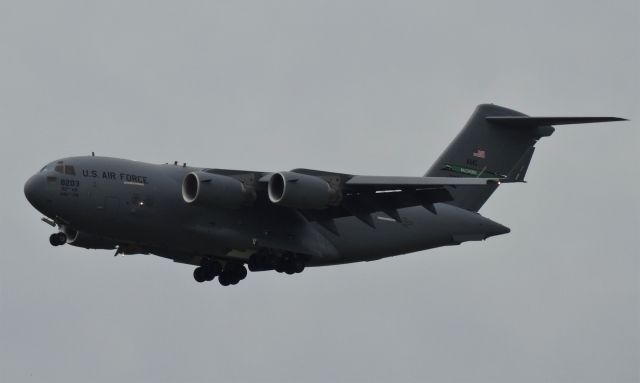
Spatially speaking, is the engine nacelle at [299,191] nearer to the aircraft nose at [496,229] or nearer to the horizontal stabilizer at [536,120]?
the aircraft nose at [496,229]

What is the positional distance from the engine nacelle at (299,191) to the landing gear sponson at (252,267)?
1.42 m

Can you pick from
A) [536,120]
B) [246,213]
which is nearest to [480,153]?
[536,120]

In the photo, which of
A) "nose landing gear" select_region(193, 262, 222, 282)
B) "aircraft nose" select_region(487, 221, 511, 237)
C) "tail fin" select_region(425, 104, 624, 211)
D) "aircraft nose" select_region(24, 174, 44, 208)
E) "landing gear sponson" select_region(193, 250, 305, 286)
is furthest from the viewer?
"tail fin" select_region(425, 104, 624, 211)

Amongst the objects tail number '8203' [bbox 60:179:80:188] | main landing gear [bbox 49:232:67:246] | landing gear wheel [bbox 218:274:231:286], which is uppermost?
tail number '8203' [bbox 60:179:80:188]

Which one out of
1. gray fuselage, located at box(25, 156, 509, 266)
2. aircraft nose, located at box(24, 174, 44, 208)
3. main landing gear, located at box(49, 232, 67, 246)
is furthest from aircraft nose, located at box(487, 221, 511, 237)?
aircraft nose, located at box(24, 174, 44, 208)

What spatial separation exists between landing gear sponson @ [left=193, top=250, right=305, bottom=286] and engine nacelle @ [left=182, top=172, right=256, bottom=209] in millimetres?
1255

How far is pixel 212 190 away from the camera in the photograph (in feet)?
70.0

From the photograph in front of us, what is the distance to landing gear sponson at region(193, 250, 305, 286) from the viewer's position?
22578mm

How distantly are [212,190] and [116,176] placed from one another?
1576 mm

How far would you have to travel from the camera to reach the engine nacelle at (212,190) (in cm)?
2127

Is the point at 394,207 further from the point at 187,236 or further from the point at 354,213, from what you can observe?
the point at 187,236

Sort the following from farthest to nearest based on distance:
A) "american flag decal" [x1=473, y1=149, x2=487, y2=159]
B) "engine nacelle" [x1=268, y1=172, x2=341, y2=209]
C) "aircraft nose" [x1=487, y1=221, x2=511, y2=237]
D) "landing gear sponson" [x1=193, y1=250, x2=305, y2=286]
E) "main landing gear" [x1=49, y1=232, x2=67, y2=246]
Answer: "american flag decal" [x1=473, y1=149, x2=487, y2=159] → "aircraft nose" [x1=487, y1=221, x2=511, y2=237] → "landing gear sponson" [x1=193, y1=250, x2=305, y2=286] → "main landing gear" [x1=49, y1=232, x2=67, y2=246] → "engine nacelle" [x1=268, y1=172, x2=341, y2=209]

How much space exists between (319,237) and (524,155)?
4.72m

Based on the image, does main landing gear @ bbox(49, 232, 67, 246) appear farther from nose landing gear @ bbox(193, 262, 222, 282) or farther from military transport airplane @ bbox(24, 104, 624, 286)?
nose landing gear @ bbox(193, 262, 222, 282)
